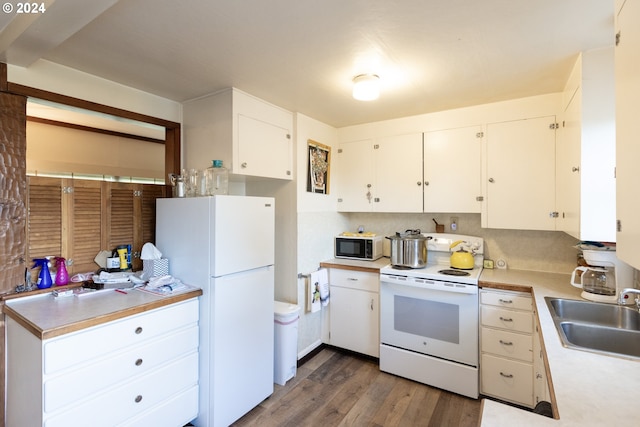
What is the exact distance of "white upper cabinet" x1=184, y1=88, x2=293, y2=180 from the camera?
235cm

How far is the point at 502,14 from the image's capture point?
144cm

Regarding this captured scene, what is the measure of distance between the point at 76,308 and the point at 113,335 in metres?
0.26

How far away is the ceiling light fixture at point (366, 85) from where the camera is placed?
2.07 metres

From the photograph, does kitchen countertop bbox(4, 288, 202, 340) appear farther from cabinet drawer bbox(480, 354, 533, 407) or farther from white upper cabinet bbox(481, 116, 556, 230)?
white upper cabinet bbox(481, 116, 556, 230)

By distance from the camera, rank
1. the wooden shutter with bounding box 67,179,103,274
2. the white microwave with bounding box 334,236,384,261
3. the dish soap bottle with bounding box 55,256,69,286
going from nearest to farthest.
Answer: the dish soap bottle with bounding box 55,256,69,286 < the wooden shutter with bounding box 67,179,103,274 < the white microwave with bounding box 334,236,384,261

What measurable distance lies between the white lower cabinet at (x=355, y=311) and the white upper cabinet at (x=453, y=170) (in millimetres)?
954

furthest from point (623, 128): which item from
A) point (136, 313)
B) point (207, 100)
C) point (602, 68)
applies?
point (207, 100)

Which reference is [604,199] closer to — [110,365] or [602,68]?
[602,68]

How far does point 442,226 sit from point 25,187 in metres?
3.31

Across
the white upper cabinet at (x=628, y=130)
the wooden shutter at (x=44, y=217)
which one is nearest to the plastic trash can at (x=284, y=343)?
the wooden shutter at (x=44, y=217)

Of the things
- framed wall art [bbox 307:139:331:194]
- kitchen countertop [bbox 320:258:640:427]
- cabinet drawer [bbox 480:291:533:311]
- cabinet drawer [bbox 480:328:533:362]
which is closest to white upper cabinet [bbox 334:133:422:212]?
Result: framed wall art [bbox 307:139:331:194]

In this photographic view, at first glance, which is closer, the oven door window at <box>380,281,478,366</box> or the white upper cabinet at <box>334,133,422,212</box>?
the oven door window at <box>380,281,478,366</box>

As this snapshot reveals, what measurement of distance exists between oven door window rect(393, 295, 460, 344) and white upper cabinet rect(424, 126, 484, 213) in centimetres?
89

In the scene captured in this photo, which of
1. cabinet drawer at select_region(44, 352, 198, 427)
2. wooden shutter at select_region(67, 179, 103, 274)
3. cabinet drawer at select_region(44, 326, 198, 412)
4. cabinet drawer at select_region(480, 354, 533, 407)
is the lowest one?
cabinet drawer at select_region(480, 354, 533, 407)
